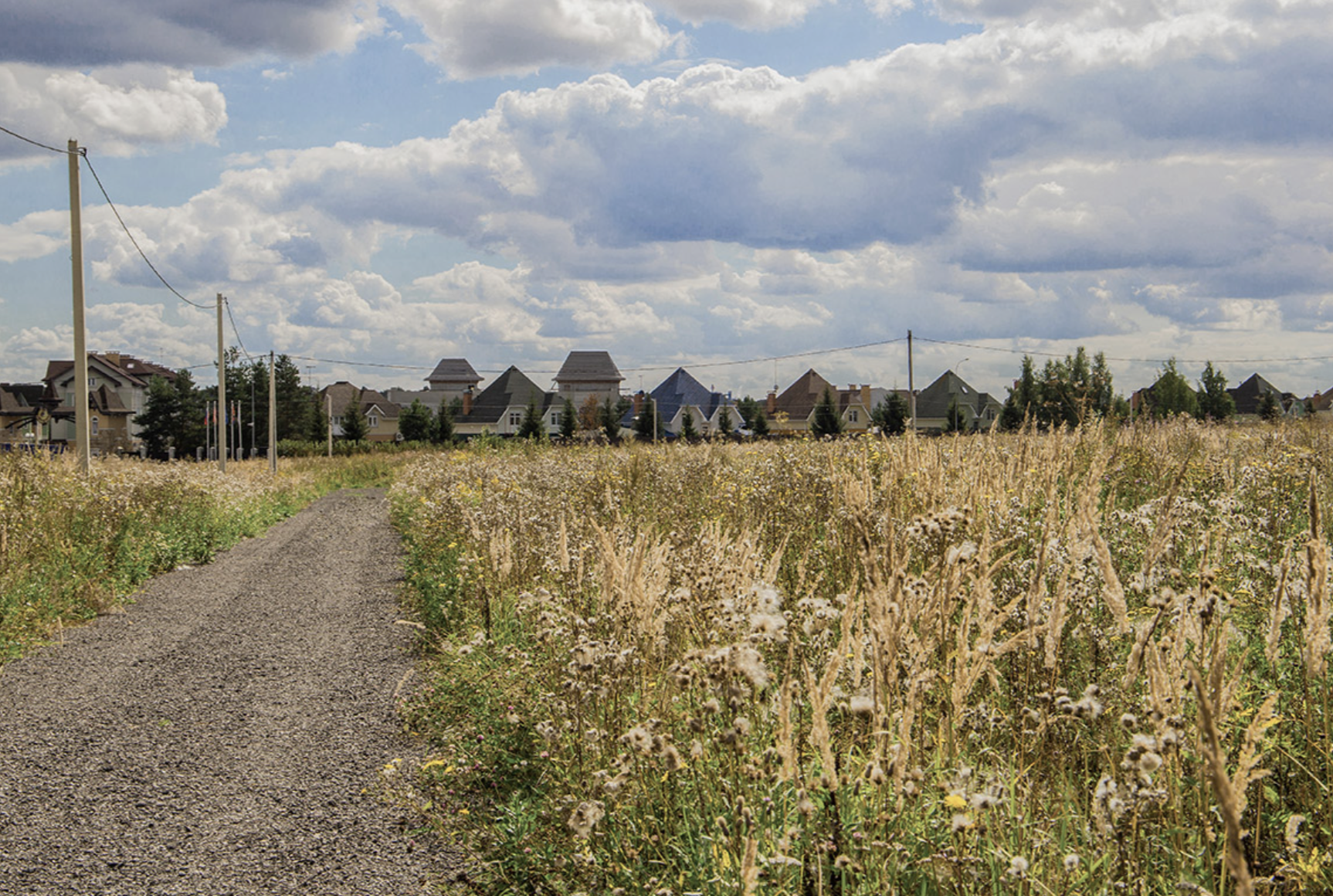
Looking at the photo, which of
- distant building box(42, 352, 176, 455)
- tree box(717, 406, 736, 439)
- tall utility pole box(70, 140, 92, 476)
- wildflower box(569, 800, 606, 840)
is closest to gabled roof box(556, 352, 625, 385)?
tree box(717, 406, 736, 439)

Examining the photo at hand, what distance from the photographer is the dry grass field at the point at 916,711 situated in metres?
2.43

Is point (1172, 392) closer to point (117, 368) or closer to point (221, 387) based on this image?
point (221, 387)

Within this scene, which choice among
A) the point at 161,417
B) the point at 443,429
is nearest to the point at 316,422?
the point at 443,429

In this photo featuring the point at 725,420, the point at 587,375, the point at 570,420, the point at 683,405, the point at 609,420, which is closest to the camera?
the point at 570,420

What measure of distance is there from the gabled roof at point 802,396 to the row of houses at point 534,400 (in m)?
0.10

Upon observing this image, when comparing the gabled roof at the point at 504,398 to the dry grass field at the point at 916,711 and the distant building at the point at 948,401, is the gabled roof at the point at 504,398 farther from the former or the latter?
the dry grass field at the point at 916,711

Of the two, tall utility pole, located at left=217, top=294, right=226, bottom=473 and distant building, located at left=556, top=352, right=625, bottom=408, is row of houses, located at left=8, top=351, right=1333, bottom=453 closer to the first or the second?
distant building, located at left=556, top=352, right=625, bottom=408

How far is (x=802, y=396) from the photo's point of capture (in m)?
85.0

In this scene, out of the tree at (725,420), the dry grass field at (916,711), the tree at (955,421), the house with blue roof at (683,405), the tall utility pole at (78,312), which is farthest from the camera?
the house with blue roof at (683,405)

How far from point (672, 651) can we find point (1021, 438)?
4368 mm

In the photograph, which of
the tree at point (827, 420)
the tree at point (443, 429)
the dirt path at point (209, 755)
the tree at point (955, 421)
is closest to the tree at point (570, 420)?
the tree at point (443, 429)

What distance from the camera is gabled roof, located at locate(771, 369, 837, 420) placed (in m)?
83.1

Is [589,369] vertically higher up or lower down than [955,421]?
higher up

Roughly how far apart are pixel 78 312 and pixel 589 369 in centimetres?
9620
